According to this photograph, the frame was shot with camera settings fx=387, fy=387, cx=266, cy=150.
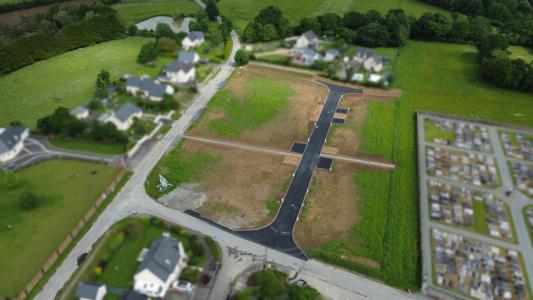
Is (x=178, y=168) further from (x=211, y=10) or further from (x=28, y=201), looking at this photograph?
(x=211, y=10)

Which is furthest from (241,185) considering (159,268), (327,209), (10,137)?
(10,137)

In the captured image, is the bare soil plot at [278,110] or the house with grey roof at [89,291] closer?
the house with grey roof at [89,291]

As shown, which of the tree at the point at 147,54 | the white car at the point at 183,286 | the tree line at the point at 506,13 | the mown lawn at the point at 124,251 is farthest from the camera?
the tree line at the point at 506,13

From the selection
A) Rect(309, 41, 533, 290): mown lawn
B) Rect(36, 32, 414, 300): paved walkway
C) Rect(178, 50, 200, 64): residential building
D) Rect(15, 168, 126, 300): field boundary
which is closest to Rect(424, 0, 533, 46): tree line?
Rect(309, 41, 533, 290): mown lawn

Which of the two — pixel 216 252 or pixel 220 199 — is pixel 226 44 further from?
pixel 216 252

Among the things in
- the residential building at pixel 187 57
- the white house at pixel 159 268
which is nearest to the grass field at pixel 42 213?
the white house at pixel 159 268

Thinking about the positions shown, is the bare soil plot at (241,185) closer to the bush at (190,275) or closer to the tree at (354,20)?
the bush at (190,275)
